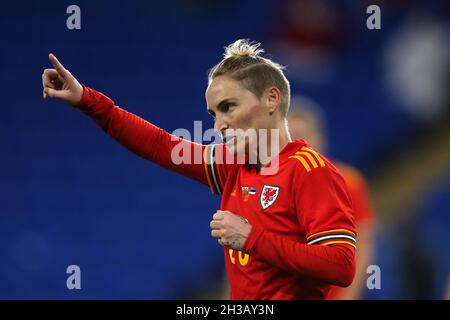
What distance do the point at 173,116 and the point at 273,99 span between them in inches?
137

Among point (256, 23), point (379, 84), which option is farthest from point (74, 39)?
point (379, 84)

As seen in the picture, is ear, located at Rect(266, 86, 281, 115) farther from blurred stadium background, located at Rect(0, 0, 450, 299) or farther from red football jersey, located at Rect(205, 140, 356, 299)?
blurred stadium background, located at Rect(0, 0, 450, 299)

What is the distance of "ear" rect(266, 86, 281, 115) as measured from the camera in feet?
7.88

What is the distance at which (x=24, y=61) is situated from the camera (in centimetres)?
586

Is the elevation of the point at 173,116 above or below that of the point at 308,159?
above

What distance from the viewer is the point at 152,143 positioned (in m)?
2.66

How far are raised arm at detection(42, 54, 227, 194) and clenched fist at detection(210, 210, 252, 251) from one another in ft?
1.48

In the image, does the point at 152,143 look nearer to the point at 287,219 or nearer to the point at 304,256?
the point at 287,219

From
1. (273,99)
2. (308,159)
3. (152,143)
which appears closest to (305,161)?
(308,159)

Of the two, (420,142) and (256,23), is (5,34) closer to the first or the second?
(256,23)

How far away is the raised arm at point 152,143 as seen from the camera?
2594mm

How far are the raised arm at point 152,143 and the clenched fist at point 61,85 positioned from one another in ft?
0.05

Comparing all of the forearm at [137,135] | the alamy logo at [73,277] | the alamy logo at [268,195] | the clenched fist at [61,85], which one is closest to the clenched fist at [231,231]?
the alamy logo at [268,195]

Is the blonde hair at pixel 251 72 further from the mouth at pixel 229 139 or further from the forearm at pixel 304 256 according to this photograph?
the forearm at pixel 304 256
